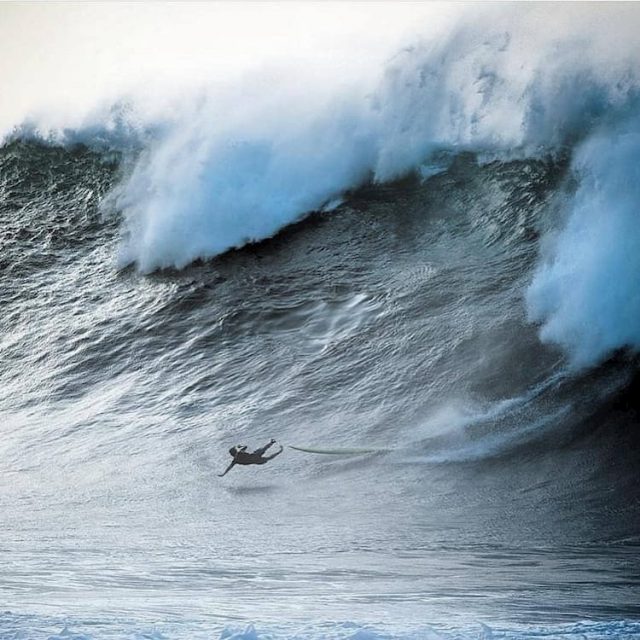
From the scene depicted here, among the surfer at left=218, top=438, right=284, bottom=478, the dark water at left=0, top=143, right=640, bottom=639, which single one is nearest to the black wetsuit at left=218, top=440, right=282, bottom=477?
the surfer at left=218, top=438, right=284, bottom=478

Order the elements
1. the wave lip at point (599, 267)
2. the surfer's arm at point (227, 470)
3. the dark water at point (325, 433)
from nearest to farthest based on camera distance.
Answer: the dark water at point (325, 433) < the surfer's arm at point (227, 470) < the wave lip at point (599, 267)

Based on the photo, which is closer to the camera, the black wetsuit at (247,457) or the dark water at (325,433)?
the dark water at (325,433)

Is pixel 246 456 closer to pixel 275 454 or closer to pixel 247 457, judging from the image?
pixel 247 457

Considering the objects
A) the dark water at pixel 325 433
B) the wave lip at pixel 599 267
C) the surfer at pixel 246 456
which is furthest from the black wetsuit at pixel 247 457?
the wave lip at pixel 599 267

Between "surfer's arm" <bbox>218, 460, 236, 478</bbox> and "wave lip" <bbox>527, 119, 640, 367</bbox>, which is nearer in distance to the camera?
"surfer's arm" <bbox>218, 460, 236, 478</bbox>

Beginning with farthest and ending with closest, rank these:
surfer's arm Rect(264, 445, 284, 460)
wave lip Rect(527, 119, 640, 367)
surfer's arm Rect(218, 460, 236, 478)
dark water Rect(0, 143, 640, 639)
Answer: wave lip Rect(527, 119, 640, 367)
surfer's arm Rect(264, 445, 284, 460)
surfer's arm Rect(218, 460, 236, 478)
dark water Rect(0, 143, 640, 639)

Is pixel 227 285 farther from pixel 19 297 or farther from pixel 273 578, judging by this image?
pixel 273 578

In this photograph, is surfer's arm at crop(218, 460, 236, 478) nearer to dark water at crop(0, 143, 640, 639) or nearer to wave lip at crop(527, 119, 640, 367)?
dark water at crop(0, 143, 640, 639)

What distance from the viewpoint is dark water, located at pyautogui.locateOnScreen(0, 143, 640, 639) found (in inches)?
167

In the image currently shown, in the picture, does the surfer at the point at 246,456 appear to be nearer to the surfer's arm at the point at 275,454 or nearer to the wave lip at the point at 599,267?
the surfer's arm at the point at 275,454

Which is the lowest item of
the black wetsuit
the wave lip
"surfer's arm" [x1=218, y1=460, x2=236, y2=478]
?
"surfer's arm" [x1=218, y1=460, x2=236, y2=478]

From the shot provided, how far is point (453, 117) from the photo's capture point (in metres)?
10.7

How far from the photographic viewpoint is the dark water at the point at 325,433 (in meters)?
4.23

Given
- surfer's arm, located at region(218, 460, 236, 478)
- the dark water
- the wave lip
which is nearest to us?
the dark water
